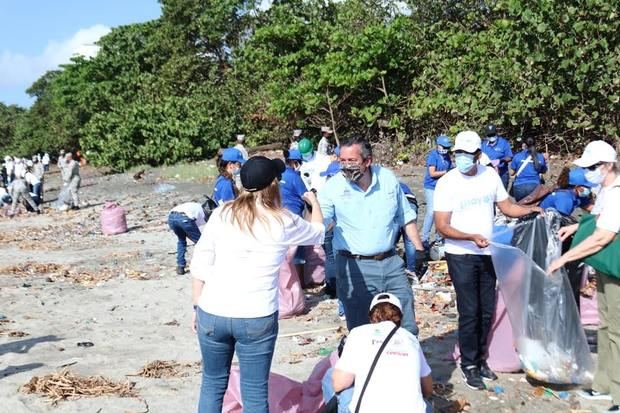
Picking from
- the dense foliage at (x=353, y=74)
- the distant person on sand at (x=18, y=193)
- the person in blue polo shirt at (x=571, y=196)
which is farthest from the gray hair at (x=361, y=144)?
the distant person on sand at (x=18, y=193)

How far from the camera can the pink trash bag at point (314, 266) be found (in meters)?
8.20

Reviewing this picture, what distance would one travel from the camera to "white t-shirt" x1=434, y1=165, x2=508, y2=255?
4656 millimetres

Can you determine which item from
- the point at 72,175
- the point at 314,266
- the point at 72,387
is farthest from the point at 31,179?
the point at 72,387

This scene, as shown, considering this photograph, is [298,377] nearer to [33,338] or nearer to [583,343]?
[583,343]

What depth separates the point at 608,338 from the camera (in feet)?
14.9

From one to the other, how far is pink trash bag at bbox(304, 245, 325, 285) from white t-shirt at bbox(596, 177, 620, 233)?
4.37 meters

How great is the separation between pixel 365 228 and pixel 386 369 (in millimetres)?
1159

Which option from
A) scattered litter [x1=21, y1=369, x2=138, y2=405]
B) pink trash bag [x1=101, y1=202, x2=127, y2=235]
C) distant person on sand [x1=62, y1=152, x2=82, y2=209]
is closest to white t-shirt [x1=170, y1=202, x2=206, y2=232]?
scattered litter [x1=21, y1=369, x2=138, y2=405]

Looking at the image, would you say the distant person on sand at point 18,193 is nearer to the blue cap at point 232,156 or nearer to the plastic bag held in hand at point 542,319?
the blue cap at point 232,156

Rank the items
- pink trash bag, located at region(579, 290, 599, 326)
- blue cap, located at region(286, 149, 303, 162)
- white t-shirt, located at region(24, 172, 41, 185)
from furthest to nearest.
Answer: white t-shirt, located at region(24, 172, 41, 185) → blue cap, located at region(286, 149, 303, 162) → pink trash bag, located at region(579, 290, 599, 326)

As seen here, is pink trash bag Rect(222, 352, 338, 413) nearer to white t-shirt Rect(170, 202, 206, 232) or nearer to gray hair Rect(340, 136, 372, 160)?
gray hair Rect(340, 136, 372, 160)

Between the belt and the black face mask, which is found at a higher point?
the black face mask

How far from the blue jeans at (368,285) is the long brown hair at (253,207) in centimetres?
107

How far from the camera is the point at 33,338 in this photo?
6641mm
